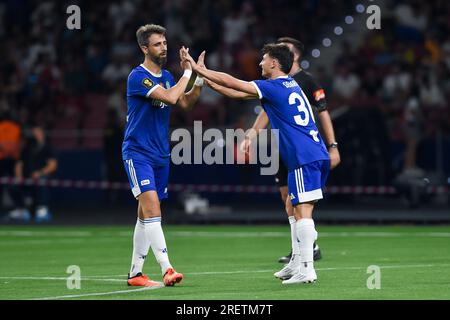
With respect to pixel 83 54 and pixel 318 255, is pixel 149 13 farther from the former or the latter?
pixel 318 255

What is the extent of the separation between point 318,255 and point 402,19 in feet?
53.5

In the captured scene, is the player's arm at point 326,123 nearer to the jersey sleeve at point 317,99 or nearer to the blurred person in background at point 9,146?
the jersey sleeve at point 317,99

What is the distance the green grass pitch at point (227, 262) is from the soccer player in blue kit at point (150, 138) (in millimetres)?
493

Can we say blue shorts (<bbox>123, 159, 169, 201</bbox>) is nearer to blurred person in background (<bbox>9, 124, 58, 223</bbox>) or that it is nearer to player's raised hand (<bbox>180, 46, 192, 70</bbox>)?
player's raised hand (<bbox>180, 46, 192, 70</bbox>)

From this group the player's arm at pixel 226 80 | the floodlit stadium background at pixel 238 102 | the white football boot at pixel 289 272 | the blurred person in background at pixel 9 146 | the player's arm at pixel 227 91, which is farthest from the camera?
the blurred person in background at pixel 9 146

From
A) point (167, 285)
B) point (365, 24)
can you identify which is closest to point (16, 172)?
point (365, 24)

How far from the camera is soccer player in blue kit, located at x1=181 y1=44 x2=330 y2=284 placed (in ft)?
41.8

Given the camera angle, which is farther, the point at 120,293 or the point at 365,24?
the point at 365,24

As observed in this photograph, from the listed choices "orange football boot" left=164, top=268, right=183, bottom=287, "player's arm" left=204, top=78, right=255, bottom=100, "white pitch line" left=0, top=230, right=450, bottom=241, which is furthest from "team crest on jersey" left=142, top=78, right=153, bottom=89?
"white pitch line" left=0, top=230, right=450, bottom=241

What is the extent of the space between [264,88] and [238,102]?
60.5 feet

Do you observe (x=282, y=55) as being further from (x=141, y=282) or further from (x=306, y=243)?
(x=141, y=282)

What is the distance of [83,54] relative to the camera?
33.5 meters

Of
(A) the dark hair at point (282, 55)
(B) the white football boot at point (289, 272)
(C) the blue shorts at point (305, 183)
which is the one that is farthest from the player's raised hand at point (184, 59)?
(B) the white football boot at point (289, 272)

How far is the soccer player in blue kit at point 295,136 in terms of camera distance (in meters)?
12.7
